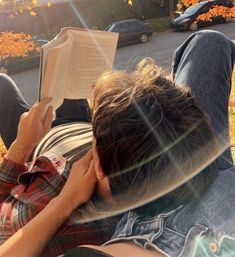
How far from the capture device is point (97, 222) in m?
1.34

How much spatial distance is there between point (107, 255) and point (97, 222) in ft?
1.48

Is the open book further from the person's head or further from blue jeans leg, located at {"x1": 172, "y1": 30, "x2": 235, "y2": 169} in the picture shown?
the person's head

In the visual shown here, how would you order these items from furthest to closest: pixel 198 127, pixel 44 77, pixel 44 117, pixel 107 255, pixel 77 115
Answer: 1. pixel 77 115
2. pixel 44 117
3. pixel 44 77
4. pixel 198 127
5. pixel 107 255

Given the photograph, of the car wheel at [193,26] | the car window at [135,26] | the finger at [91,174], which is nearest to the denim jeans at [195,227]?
the finger at [91,174]

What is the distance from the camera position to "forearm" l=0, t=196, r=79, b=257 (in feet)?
3.90

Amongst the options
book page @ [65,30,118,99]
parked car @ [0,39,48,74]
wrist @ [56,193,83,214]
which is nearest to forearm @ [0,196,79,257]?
wrist @ [56,193,83,214]

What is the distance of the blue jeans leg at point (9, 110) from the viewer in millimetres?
2104

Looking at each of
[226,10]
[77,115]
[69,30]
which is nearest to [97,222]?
[69,30]

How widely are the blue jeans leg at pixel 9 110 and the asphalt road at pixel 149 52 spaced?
21.0 feet

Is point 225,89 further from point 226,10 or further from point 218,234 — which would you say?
point 226,10

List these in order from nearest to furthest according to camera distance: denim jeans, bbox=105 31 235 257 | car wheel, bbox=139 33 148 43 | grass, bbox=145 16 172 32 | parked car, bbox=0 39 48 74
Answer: denim jeans, bbox=105 31 235 257, parked car, bbox=0 39 48 74, car wheel, bbox=139 33 148 43, grass, bbox=145 16 172 32

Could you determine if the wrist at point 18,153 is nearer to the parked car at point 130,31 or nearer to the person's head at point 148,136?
the person's head at point 148,136

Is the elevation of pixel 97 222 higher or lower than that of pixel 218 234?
lower

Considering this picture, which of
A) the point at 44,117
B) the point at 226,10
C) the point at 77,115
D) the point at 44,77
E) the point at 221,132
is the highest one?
the point at 44,77
